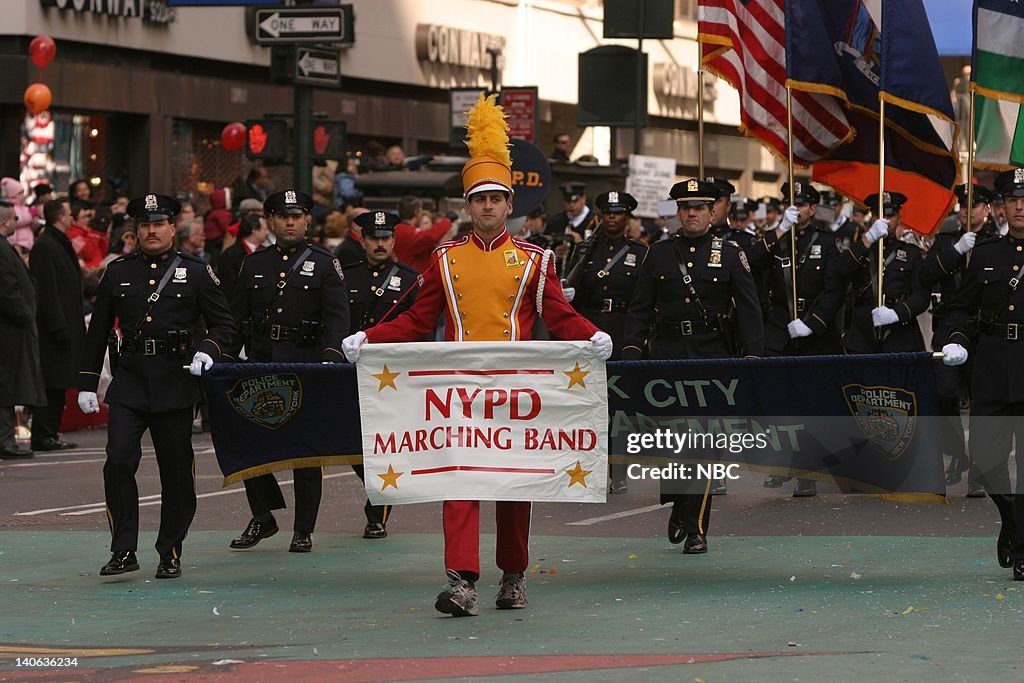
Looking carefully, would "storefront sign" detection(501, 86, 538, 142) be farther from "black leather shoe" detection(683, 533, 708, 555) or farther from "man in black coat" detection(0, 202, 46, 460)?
"black leather shoe" detection(683, 533, 708, 555)

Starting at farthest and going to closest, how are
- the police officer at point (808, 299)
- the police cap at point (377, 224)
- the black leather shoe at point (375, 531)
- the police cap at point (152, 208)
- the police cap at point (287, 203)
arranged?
the police officer at point (808, 299), the police cap at point (377, 224), the black leather shoe at point (375, 531), the police cap at point (287, 203), the police cap at point (152, 208)

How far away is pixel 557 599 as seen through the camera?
10172 mm

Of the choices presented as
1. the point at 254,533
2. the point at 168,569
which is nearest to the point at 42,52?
the point at 254,533

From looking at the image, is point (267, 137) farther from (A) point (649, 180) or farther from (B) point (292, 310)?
(B) point (292, 310)

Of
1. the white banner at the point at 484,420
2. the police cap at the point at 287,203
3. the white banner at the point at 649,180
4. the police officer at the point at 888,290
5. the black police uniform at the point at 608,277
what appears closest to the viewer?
the white banner at the point at 484,420

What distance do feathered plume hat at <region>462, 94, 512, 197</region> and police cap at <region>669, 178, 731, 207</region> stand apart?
232 cm

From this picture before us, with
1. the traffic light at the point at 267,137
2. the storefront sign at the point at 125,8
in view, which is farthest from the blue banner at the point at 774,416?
the storefront sign at the point at 125,8

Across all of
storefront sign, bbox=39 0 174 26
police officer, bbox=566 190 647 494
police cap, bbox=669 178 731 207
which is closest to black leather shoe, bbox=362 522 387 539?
police cap, bbox=669 178 731 207

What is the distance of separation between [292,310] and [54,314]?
6465mm

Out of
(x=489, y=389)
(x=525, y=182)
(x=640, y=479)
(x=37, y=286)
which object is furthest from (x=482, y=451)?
(x=37, y=286)

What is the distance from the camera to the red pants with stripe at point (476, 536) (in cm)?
968

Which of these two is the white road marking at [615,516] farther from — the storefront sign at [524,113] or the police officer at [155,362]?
the storefront sign at [524,113]

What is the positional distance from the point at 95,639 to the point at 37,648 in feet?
1.01

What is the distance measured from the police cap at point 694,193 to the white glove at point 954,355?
2.49 metres
